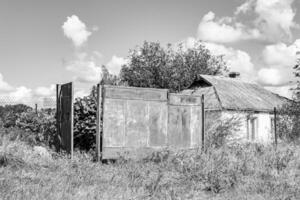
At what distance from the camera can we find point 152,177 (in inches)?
284

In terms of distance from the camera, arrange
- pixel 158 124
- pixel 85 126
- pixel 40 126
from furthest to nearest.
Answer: pixel 40 126
pixel 85 126
pixel 158 124

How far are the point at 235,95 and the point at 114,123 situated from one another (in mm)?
15214

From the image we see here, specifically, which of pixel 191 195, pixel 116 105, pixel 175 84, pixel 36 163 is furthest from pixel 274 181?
pixel 175 84

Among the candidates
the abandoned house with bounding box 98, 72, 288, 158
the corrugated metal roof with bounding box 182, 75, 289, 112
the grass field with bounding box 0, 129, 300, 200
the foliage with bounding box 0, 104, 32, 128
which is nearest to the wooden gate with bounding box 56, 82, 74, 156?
the grass field with bounding box 0, 129, 300, 200

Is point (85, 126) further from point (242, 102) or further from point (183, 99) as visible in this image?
point (242, 102)

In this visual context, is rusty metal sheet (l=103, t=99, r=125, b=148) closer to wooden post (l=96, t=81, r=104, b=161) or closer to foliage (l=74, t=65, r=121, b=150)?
wooden post (l=96, t=81, r=104, b=161)

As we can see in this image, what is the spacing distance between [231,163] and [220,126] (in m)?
3.48

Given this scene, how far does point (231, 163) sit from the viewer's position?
865 centimetres

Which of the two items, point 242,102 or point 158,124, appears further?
point 242,102

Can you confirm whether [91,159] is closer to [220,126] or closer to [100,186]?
[100,186]

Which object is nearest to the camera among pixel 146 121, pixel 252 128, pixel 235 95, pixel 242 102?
pixel 146 121

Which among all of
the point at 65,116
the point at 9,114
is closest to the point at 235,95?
the point at 9,114

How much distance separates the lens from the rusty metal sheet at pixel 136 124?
9.66 metres

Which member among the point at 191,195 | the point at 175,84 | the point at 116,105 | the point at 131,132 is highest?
the point at 175,84
